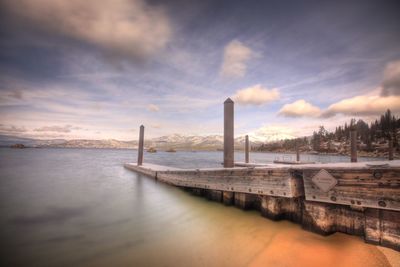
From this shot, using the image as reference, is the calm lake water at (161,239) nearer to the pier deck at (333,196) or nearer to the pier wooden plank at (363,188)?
the pier deck at (333,196)

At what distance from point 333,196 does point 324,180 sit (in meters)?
0.43

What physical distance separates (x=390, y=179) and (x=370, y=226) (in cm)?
125

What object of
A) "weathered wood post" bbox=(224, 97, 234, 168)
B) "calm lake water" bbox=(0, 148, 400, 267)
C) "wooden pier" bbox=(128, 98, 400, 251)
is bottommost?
"calm lake water" bbox=(0, 148, 400, 267)

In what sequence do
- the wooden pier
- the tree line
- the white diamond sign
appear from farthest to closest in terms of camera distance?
1. the tree line
2. the white diamond sign
3. the wooden pier

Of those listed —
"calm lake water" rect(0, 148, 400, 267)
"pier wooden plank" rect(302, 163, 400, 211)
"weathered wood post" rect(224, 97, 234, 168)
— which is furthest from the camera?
"weathered wood post" rect(224, 97, 234, 168)

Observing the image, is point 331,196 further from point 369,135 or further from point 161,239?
point 369,135

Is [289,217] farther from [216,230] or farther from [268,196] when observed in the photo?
[216,230]

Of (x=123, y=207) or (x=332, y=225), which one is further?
(x=123, y=207)

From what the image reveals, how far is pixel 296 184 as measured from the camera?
216 inches

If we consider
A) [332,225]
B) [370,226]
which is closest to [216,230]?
[332,225]

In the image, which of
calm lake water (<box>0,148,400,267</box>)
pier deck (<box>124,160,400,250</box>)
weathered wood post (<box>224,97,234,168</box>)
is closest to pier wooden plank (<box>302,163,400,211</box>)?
pier deck (<box>124,160,400,250</box>)

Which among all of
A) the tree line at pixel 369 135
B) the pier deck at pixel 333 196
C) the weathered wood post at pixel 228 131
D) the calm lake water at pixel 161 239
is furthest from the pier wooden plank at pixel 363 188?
the tree line at pixel 369 135

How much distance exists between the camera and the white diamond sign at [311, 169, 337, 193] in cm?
468

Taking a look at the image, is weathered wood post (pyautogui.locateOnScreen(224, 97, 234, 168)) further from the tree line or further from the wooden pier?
the tree line
